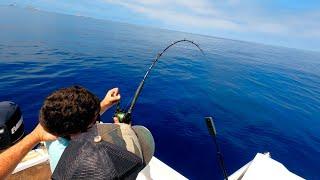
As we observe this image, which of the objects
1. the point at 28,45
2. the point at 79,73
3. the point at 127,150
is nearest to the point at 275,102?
the point at 79,73

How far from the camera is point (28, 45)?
22.7m

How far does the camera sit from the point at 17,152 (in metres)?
2.26

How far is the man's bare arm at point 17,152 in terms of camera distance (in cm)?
218

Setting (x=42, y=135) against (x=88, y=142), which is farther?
(x=42, y=135)

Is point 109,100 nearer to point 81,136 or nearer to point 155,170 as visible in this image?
point 81,136

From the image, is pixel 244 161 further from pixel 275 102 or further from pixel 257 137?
pixel 275 102

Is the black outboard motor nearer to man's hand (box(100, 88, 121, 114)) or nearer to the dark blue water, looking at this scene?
man's hand (box(100, 88, 121, 114))

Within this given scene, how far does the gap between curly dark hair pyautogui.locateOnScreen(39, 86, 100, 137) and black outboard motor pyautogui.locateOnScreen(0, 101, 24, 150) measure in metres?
3.57

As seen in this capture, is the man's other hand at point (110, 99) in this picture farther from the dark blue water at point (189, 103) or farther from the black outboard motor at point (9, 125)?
the dark blue water at point (189, 103)

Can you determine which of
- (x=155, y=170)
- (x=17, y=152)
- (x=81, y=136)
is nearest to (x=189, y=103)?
(x=155, y=170)

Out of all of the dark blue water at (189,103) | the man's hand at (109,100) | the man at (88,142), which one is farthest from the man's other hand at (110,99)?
the dark blue water at (189,103)

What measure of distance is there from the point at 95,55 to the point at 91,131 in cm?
2190

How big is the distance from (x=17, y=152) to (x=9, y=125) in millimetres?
3391

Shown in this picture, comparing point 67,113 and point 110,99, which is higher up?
point 67,113
